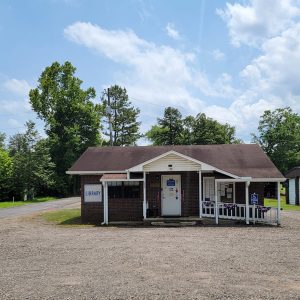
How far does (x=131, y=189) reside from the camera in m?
21.2

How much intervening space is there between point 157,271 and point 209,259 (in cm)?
196

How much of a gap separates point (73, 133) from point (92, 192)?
1408 inches

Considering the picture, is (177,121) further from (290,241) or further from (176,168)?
(290,241)

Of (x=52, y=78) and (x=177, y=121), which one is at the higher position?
(x=52, y=78)

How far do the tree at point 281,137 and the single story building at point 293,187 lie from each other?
72.9ft

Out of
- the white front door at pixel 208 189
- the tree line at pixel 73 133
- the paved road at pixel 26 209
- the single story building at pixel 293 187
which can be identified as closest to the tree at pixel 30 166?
the tree line at pixel 73 133

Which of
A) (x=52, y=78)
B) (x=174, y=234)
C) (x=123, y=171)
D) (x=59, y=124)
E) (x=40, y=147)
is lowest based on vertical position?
(x=174, y=234)

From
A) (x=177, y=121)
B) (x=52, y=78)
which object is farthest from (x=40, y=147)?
(x=177, y=121)

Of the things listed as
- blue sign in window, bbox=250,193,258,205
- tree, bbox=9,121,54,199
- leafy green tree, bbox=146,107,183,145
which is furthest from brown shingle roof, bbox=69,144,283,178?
leafy green tree, bbox=146,107,183,145

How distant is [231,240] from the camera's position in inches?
550

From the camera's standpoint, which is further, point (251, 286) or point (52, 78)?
point (52, 78)

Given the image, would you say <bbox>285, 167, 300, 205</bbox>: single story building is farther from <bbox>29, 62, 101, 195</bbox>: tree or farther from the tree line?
<bbox>29, 62, 101, 195</bbox>: tree

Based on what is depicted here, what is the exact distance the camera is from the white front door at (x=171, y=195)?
839 inches

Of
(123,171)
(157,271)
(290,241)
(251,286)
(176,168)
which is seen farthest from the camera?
(123,171)
